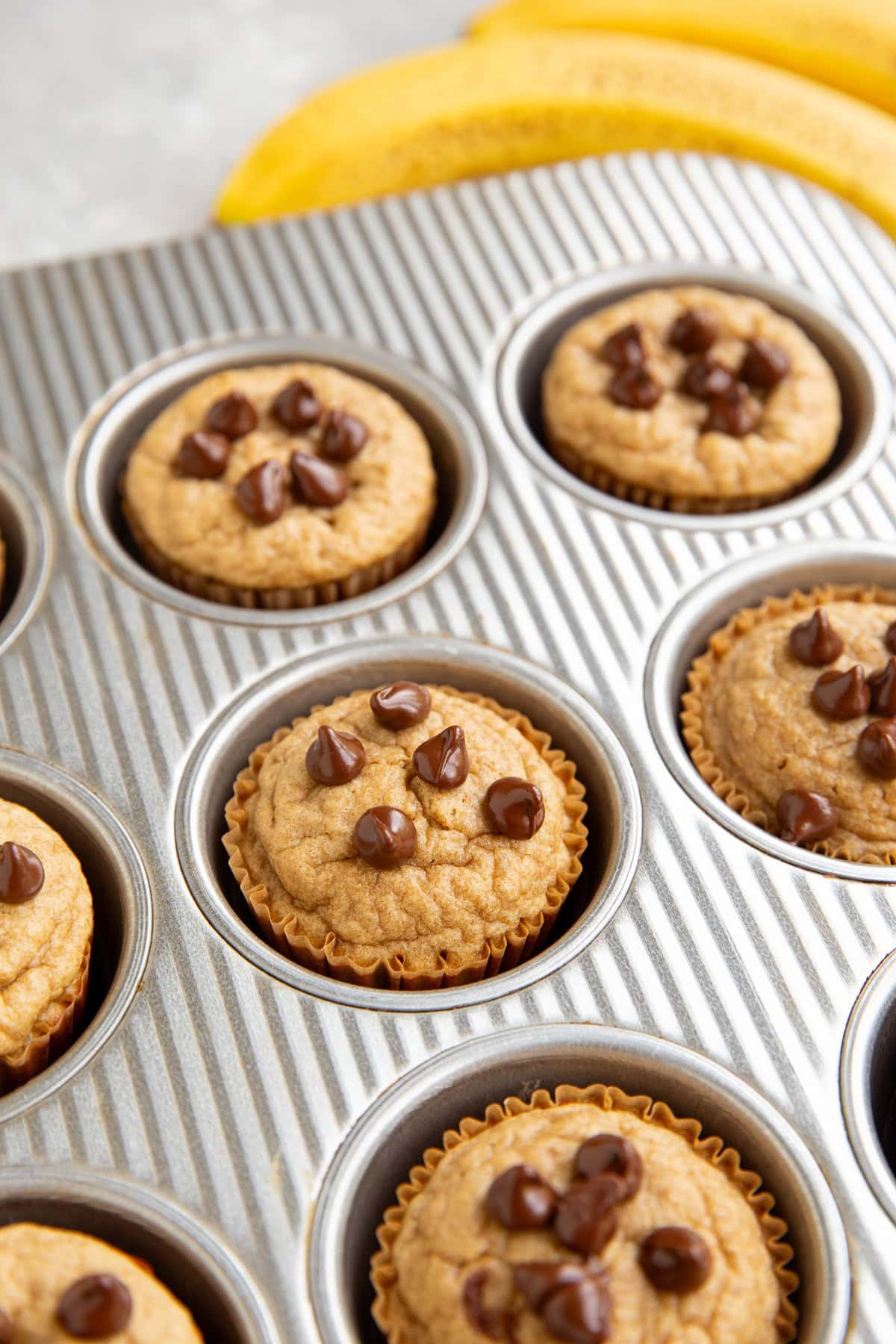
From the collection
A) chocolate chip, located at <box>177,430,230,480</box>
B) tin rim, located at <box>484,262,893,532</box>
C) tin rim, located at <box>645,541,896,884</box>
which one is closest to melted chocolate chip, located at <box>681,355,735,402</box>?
tin rim, located at <box>484,262,893,532</box>

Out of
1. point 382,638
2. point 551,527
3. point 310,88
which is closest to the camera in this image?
point 382,638

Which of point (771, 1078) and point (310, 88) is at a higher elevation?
point (310, 88)

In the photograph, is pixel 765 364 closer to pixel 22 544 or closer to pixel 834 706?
pixel 834 706

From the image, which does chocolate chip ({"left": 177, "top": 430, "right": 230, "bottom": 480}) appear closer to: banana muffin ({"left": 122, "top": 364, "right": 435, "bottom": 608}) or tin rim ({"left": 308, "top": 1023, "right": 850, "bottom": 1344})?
banana muffin ({"left": 122, "top": 364, "right": 435, "bottom": 608})

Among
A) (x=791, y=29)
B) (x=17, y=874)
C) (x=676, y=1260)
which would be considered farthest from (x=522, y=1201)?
(x=791, y=29)

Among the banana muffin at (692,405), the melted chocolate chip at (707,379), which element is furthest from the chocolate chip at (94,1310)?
the melted chocolate chip at (707,379)

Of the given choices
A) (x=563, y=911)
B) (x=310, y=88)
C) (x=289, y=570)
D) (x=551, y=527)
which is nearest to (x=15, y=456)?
(x=289, y=570)

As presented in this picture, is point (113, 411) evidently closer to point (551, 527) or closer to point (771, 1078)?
point (551, 527)
